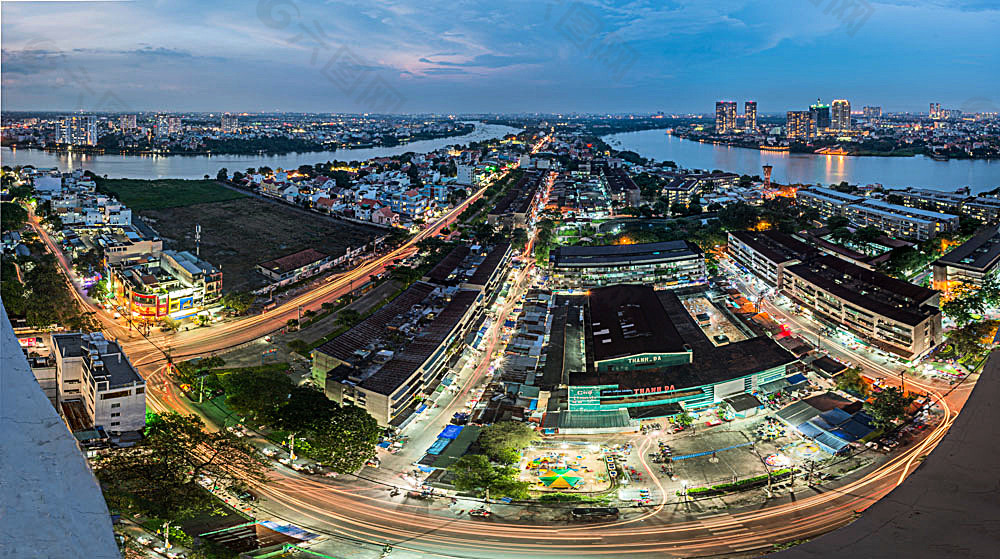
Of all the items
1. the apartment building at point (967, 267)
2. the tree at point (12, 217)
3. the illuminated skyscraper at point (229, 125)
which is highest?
the illuminated skyscraper at point (229, 125)

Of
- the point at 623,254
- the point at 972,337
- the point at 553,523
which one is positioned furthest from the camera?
the point at 623,254

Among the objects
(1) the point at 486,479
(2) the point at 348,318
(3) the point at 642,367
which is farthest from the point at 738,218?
(1) the point at 486,479

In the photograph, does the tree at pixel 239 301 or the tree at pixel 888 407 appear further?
the tree at pixel 239 301

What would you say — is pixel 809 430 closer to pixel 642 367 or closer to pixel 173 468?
pixel 642 367

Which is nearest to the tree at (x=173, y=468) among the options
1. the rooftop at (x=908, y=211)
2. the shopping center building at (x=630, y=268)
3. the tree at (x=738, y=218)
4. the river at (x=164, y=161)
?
the shopping center building at (x=630, y=268)

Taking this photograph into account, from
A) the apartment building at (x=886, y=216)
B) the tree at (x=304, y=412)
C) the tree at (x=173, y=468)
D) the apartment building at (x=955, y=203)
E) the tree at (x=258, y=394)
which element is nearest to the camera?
the tree at (x=173, y=468)

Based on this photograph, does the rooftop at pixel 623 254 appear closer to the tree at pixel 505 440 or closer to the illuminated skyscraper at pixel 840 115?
the tree at pixel 505 440

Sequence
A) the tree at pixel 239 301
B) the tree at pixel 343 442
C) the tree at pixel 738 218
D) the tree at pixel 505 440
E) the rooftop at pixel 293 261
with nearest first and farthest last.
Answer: the tree at pixel 343 442
the tree at pixel 505 440
the tree at pixel 239 301
the rooftop at pixel 293 261
the tree at pixel 738 218

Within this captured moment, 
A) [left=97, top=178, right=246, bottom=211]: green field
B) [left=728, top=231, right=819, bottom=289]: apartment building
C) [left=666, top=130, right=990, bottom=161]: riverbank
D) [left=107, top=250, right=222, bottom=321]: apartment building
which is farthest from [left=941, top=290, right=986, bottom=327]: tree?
[left=666, top=130, right=990, bottom=161]: riverbank
